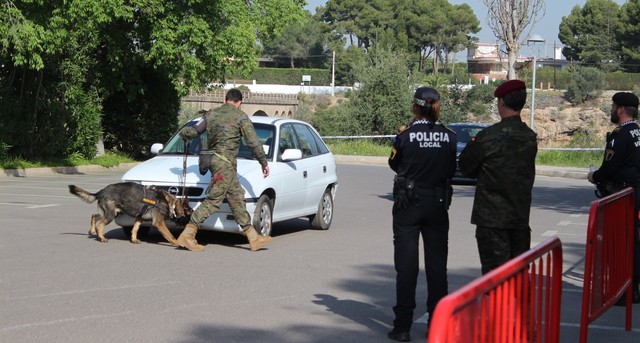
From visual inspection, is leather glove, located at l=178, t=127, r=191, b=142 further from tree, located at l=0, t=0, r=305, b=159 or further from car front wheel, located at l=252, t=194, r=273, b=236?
tree, located at l=0, t=0, r=305, b=159

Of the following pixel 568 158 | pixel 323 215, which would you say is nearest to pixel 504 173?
pixel 323 215

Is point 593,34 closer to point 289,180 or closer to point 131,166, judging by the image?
point 131,166

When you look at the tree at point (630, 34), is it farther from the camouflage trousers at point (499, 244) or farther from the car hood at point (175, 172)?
the camouflage trousers at point (499, 244)

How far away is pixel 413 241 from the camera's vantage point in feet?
24.3

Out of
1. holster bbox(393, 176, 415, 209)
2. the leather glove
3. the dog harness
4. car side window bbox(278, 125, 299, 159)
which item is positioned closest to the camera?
holster bbox(393, 176, 415, 209)

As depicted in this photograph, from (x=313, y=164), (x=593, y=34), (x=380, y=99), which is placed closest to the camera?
(x=313, y=164)

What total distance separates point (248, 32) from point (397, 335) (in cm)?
3029

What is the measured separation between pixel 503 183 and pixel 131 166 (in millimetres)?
24998

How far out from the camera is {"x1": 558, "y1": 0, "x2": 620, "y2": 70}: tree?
10525 cm

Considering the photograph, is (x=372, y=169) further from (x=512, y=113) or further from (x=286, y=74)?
(x=286, y=74)

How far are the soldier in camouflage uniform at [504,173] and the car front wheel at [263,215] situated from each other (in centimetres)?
559

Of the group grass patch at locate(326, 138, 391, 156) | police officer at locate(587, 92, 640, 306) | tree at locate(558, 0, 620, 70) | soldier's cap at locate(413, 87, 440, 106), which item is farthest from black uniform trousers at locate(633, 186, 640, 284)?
tree at locate(558, 0, 620, 70)

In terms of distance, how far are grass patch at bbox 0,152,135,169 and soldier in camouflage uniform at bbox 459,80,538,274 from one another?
19935 mm

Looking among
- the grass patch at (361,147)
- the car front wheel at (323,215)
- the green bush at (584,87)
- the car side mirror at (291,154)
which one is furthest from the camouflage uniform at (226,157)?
the green bush at (584,87)
